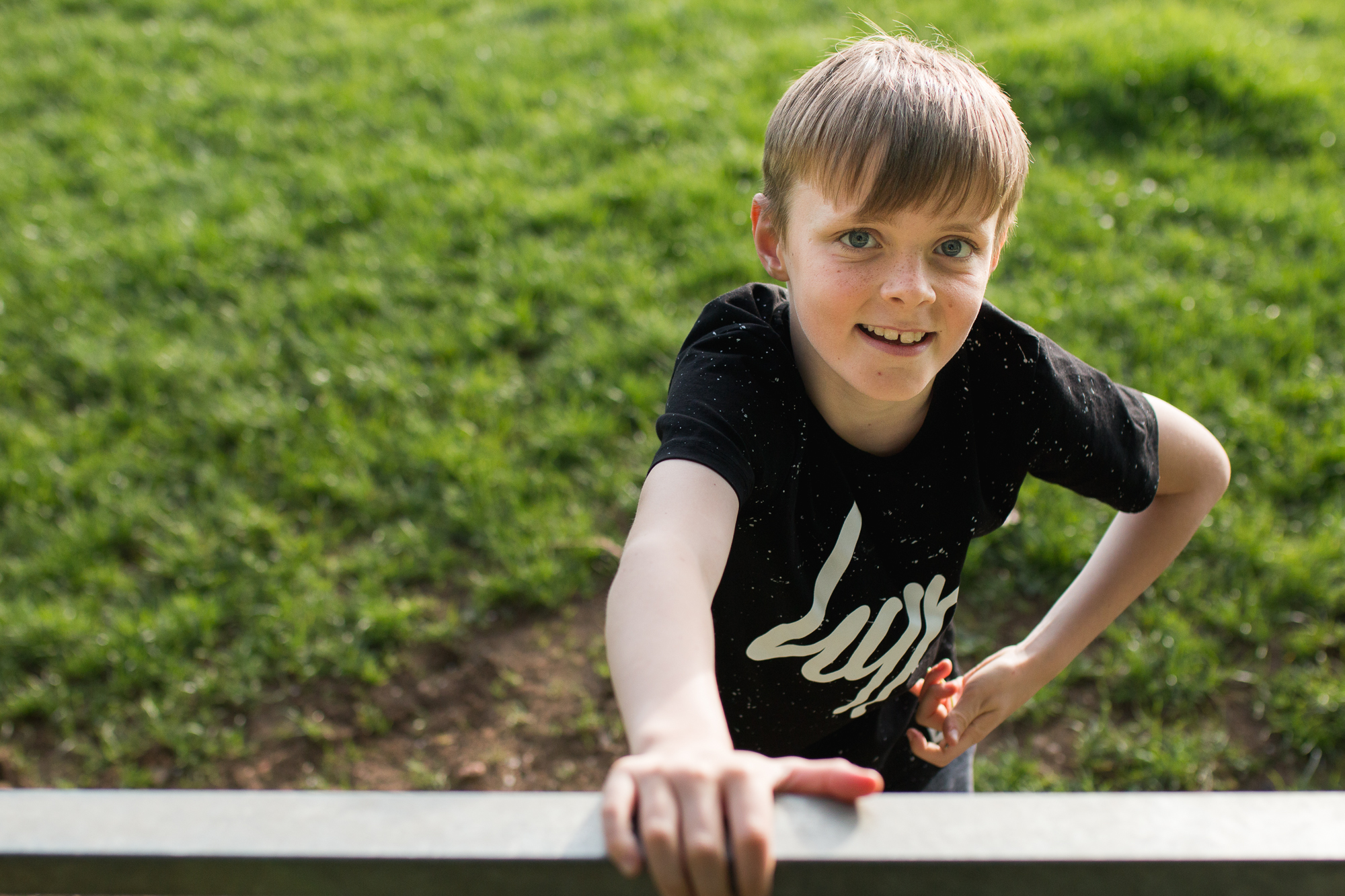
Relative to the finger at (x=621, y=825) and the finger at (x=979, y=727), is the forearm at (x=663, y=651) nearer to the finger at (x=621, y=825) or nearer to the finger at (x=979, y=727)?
the finger at (x=621, y=825)

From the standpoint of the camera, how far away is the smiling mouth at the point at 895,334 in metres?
1.29

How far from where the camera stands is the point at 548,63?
547 cm

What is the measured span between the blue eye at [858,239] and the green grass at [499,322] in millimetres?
1635

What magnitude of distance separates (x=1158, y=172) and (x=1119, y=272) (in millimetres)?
852

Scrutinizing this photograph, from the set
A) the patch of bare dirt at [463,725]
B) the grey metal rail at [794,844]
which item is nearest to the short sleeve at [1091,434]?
the grey metal rail at [794,844]

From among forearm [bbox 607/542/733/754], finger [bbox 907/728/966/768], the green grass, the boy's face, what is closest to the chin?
the boy's face

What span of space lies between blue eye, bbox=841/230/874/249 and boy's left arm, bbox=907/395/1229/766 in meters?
0.63

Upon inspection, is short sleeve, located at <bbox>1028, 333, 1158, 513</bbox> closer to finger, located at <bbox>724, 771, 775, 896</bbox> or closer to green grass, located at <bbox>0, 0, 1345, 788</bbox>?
finger, located at <bbox>724, 771, 775, 896</bbox>

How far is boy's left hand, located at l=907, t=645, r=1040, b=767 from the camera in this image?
166 centimetres

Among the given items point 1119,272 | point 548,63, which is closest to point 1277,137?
point 1119,272

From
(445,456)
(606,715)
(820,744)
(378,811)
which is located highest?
(378,811)

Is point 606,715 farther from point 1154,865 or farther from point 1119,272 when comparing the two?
point 1119,272

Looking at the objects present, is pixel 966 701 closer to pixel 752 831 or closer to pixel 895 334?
pixel 895 334

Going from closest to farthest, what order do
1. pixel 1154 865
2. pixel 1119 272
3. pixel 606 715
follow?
pixel 1154 865
pixel 606 715
pixel 1119 272
